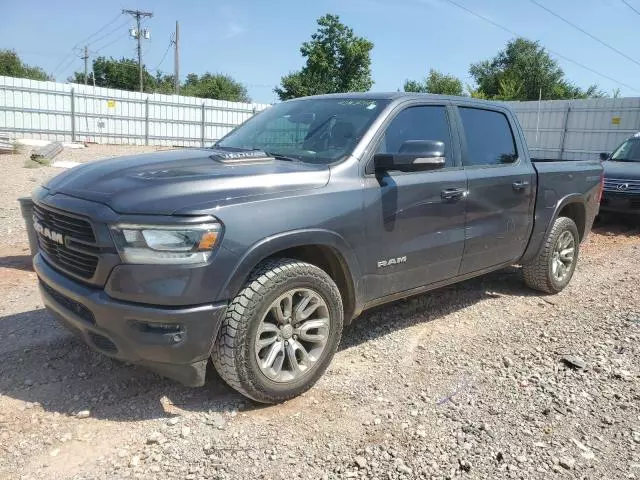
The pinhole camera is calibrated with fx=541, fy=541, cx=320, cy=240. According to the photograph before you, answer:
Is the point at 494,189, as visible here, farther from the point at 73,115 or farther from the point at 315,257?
the point at 73,115

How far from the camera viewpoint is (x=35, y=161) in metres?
14.5

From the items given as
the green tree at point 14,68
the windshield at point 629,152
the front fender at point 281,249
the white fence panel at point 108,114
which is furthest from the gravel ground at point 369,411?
the green tree at point 14,68

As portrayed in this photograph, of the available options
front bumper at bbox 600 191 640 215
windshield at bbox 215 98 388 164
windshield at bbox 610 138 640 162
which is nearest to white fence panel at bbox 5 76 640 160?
windshield at bbox 610 138 640 162

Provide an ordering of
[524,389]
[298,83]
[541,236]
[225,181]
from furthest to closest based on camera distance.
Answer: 1. [298,83]
2. [541,236]
3. [524,389]
4. [225,181]

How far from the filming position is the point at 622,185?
9.27 m

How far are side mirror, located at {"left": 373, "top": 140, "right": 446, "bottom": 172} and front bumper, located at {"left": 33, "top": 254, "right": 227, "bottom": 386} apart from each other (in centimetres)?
139

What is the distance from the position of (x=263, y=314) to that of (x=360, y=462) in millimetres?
898

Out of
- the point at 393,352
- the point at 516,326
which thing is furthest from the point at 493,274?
the point at 393,352

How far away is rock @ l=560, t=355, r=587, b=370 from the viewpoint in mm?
3809

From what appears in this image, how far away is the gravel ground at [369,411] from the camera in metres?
2.63

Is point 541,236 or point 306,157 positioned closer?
point 306,157

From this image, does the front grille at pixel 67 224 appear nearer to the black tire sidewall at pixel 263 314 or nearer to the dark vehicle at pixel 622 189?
the black tire sidewall at pixel 263 314

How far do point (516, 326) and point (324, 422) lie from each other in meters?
2.33

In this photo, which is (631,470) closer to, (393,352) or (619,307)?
(393,352)
